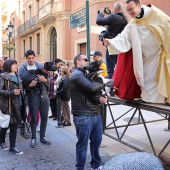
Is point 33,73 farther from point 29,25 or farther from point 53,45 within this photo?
point 29,25

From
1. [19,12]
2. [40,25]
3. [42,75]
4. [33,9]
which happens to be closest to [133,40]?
[42,75]

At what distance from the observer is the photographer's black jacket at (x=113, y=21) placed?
13.8 feet

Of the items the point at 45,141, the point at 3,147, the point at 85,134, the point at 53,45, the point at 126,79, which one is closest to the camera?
the point at 85,134

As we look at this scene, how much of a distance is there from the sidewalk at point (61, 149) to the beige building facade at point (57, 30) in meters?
9.26

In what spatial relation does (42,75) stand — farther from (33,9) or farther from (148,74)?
(33,9)

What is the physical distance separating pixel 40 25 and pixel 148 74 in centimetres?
2256

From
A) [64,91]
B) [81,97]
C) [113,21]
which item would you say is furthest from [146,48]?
[64,91]

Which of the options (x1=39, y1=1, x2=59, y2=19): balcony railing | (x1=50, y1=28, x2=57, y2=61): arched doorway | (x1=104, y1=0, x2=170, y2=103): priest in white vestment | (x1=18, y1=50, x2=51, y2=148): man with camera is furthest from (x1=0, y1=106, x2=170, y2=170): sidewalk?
(x1=50, y1=28, x2=57, y2=61): arched doorway

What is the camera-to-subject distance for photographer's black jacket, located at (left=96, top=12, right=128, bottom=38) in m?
4.21

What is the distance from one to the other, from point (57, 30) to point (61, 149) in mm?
17192

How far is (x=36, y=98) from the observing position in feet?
15.8

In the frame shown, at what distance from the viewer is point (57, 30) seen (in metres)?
20.9

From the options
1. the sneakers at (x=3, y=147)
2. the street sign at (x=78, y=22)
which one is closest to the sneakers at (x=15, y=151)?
the sneakers at (x=3, y=147)

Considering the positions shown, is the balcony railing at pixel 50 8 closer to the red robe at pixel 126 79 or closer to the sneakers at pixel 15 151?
the sneakers at pixel 15 151
